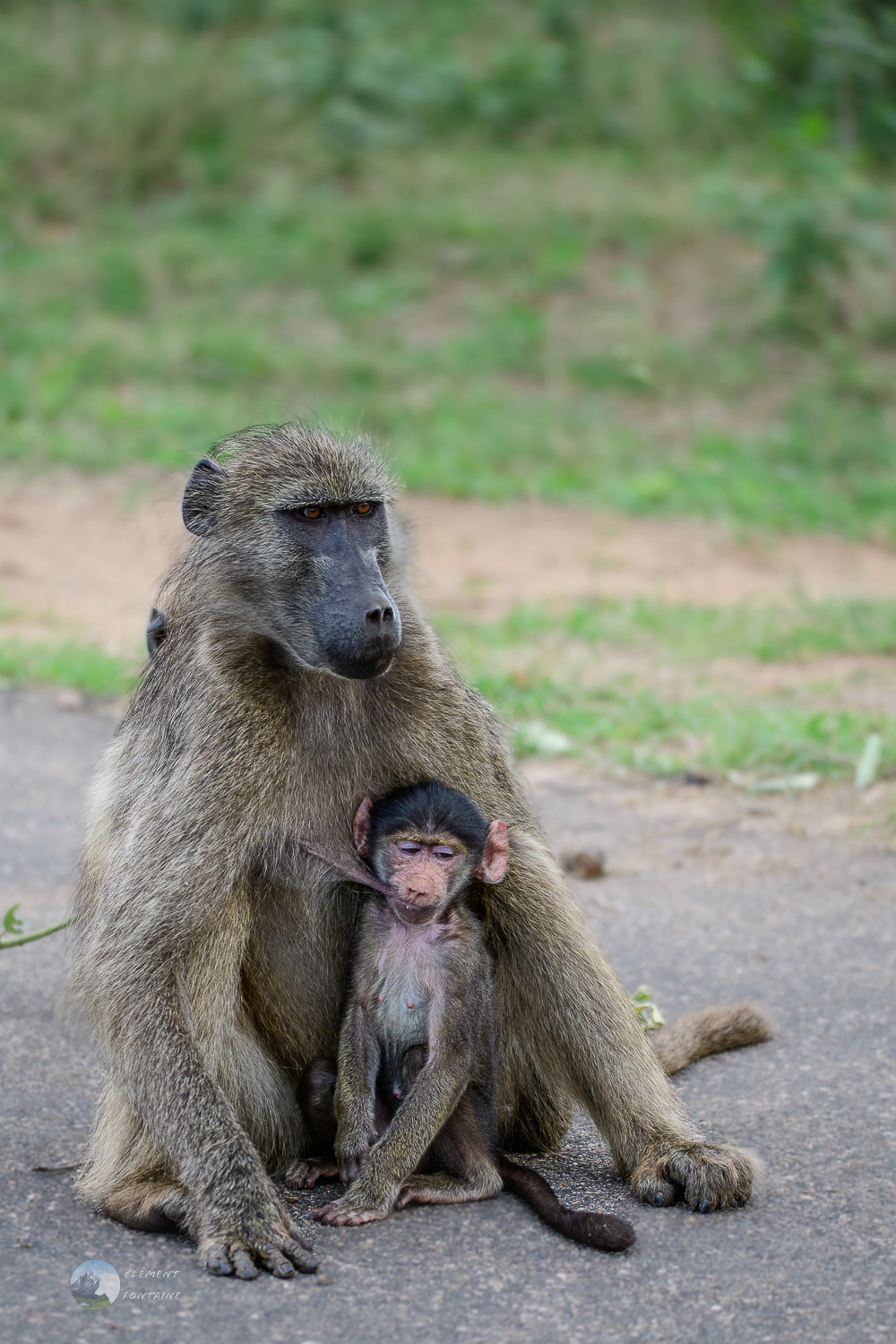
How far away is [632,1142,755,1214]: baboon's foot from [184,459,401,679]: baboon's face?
1.01 meters

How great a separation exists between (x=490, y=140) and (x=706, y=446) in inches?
242

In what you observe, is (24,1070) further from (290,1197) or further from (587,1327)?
(587,1327)

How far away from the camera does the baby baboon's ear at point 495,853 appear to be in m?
2.89

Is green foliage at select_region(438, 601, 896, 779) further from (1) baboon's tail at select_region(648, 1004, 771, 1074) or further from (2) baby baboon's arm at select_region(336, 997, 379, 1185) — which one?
(2) baby baboon's arm at select_region(336, 997, 379, 1185)

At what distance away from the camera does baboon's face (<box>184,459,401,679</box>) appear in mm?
2887

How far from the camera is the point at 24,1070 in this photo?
11.6ft

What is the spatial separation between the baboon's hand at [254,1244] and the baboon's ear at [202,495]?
1.29 metres

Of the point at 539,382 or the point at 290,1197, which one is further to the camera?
the point at 539,382

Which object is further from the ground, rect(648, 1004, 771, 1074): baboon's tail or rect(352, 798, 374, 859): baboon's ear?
rect(352, 798, 374, 859): baboon's ear

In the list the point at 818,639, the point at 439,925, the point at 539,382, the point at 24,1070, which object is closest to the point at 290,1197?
the point at 439,925

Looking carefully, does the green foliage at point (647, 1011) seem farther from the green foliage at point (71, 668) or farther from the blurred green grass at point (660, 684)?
the green foliage at point (71, 668)

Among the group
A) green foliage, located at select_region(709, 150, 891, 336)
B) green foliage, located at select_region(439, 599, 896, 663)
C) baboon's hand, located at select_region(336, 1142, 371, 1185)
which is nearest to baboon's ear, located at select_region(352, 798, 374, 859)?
baboon's hand, located at select_region(336, 1142, 371, 1185)

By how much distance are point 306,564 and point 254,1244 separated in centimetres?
120

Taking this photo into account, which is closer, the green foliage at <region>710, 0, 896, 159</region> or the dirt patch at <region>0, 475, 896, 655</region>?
the dirt patch at <region>0, 475, 896, 655</region>
